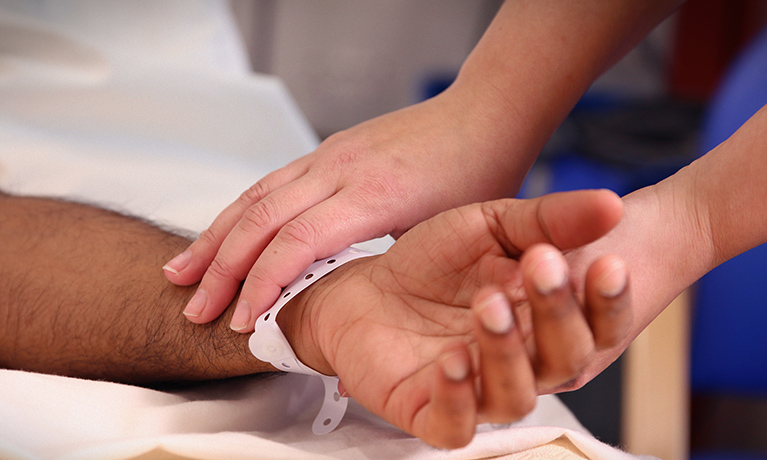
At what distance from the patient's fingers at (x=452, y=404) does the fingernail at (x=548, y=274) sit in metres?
0.06

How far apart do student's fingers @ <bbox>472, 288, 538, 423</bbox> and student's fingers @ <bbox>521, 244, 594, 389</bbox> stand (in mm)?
14

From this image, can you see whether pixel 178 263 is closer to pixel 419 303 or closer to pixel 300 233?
pixel 300 233

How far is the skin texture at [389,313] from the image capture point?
332mm

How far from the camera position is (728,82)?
112 centimetres

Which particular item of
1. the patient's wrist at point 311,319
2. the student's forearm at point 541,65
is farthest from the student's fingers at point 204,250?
the student's forearm at point 541,65

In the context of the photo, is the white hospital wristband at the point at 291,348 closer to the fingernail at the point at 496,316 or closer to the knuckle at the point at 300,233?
the knuckle at the point at 300,233

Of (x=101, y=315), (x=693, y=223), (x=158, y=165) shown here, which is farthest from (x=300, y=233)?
(x=158, y=165)

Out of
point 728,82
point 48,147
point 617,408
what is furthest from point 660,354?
point 48,147

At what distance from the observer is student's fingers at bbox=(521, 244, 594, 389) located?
317mm

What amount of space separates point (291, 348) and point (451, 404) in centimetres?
18

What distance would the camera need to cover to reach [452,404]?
1.10 ft

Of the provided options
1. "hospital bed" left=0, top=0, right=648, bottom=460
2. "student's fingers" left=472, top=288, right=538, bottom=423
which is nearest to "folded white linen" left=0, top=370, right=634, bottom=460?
"hospital bed" left=0, top=0, right=648, bottom=460

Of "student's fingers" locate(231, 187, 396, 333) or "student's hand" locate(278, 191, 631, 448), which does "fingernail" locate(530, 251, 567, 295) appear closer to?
"student's hand" locate(278, 191, 631, 448)

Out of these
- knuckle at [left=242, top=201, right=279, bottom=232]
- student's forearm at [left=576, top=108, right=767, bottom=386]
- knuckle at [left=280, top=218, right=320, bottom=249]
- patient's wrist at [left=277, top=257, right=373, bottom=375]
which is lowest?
patient's wrist at [left=277, top=257, right=373, bottom=375]
